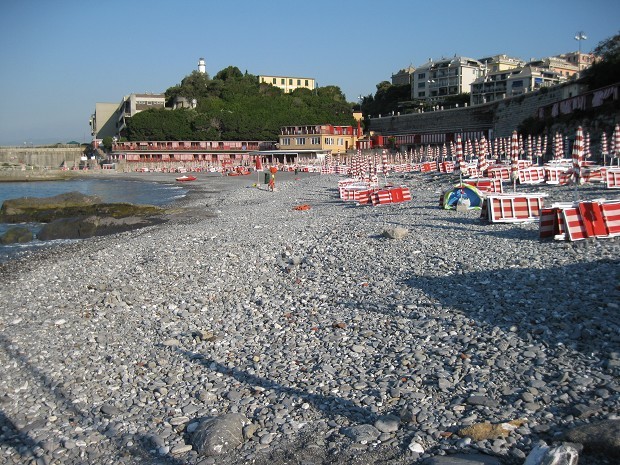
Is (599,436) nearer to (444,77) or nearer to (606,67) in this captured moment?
(606,67)

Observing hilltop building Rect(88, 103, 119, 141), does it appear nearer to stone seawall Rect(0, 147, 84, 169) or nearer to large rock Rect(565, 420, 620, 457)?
stone seawall Rect(0, 147, 84, 169)

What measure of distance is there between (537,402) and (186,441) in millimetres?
3656

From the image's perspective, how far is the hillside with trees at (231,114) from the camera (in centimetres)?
10706

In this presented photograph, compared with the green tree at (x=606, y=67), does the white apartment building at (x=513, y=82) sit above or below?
above

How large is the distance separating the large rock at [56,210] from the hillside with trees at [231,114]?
73.0 meters

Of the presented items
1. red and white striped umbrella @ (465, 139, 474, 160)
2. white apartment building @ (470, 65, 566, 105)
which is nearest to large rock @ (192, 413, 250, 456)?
red and white striped umbrella @ (465, 139, 474, 160)

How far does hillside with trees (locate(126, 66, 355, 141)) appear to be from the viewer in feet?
351

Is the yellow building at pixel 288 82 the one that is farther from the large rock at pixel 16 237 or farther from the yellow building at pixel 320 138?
the large rock at pixel 16 237

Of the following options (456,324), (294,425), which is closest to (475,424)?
(294,425)

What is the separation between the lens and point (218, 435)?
18.6 ft

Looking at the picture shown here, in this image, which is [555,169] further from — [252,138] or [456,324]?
[252,138]

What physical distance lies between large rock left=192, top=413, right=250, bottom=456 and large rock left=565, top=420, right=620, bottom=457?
3144 millimetres

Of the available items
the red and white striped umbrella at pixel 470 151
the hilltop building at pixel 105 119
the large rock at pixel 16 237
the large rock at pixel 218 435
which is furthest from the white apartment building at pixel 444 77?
the large rock at pixel 218 435

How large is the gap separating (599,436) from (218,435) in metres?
3.53
